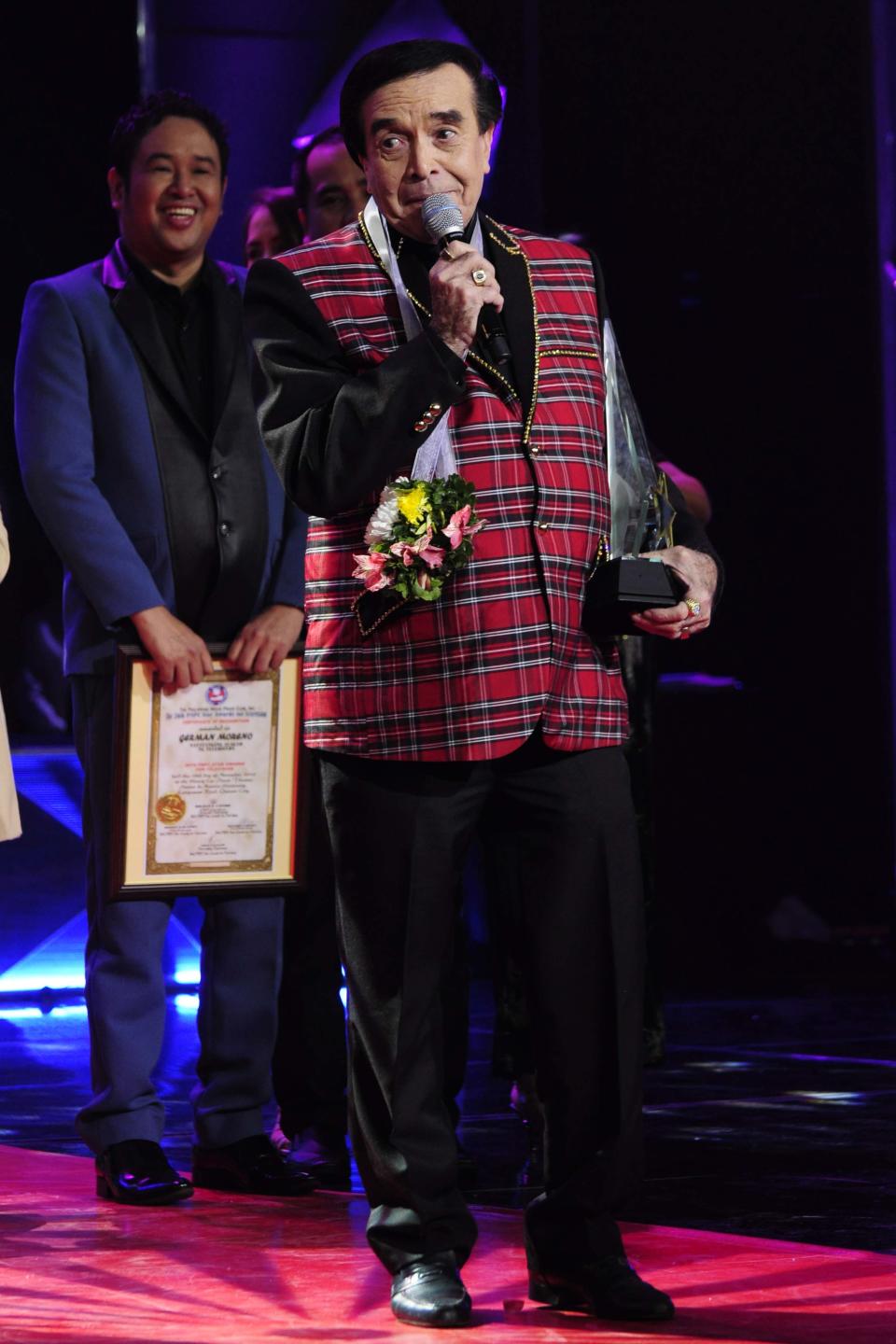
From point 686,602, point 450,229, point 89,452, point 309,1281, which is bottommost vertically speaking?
point 309,1281

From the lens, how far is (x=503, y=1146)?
3.47 m

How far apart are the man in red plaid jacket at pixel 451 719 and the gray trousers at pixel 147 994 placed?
2.63 ft

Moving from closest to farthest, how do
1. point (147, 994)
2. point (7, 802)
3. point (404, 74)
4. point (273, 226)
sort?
1. point (404, 74)
2. point (7, 802)
3. point (147, 994)
4. point (273, 226)

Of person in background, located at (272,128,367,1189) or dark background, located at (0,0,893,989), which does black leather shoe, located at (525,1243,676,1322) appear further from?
dark background, located at (0,0,893,989)

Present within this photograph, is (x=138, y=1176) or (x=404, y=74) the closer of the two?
(x=404, y=74)

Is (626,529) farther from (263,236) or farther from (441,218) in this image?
(263,236)

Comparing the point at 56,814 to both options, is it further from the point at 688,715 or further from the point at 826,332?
the point at 826,332

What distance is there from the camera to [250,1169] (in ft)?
9.94

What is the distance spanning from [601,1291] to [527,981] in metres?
0.36

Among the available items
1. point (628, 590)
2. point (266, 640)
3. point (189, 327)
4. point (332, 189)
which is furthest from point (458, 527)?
point (332, 189)

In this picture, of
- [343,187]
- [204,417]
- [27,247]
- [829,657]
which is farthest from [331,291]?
[27,247]

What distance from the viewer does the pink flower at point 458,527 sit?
222 centimetres

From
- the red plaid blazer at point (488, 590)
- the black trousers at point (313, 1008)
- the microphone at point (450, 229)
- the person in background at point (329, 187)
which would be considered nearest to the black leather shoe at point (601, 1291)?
the red plaid blazer at point (488, 590)

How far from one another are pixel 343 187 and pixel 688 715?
2.71 metres
